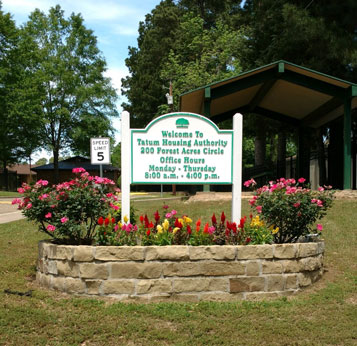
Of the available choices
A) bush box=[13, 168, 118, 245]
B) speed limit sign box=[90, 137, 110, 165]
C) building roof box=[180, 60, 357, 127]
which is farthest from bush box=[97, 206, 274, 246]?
building roof box=[180, 60, 357, 127]

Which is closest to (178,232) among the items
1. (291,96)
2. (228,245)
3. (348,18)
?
(228,245)

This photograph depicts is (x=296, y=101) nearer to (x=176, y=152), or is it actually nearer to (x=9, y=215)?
(x=176, y=152)

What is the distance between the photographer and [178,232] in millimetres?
4941

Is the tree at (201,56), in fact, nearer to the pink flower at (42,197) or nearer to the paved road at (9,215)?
the paved road at (9,215)

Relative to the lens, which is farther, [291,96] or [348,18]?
[348,18]

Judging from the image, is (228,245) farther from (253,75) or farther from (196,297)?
(253,75)

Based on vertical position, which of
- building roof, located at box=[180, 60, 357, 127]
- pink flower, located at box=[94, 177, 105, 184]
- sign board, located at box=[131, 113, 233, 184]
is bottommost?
pink flower, located at box=[94, 177, 105, 184]

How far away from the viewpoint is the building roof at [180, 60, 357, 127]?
11.3m

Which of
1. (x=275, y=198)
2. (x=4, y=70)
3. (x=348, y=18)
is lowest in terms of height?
(x=275, y=198)

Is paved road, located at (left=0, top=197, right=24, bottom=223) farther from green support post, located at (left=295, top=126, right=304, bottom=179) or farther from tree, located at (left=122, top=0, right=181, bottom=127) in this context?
tree, located at (left=122, top=0, right=181, bottom=127)

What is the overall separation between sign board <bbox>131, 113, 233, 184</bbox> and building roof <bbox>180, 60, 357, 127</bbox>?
607 centimetres

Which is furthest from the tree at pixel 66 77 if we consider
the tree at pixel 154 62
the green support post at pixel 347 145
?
the green support post at pixel 347 145

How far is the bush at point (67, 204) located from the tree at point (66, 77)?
1138 inches

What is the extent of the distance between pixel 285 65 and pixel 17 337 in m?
9.92
